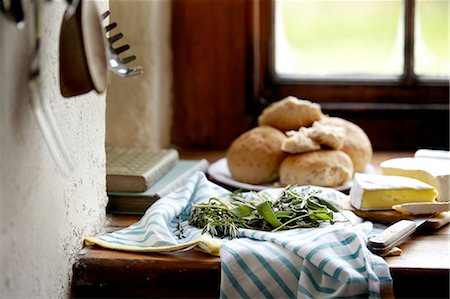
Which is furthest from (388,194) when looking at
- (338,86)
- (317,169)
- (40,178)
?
(338,86)

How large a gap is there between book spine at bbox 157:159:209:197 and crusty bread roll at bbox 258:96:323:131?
14cm

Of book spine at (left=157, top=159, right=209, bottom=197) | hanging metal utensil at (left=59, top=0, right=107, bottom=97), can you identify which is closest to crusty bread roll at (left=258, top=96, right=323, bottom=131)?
book spine at (left=157, top=159, right=209, bottom=197)

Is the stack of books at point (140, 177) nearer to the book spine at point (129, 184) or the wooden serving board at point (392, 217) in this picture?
the book spine at point (129, 184)

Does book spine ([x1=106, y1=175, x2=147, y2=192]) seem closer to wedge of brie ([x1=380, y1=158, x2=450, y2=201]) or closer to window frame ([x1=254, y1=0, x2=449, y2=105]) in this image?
wedge of brie ([x1=380, y1=158, x2=450, y2=201])

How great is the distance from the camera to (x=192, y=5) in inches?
68.6

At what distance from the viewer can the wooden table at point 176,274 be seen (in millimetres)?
994

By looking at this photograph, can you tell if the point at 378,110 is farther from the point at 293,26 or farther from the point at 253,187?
the point at 253,187

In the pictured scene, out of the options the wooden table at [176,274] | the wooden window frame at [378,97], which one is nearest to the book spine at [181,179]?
the wooden table at [176,274]

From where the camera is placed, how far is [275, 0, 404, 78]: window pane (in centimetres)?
176

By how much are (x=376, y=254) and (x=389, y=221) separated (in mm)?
133

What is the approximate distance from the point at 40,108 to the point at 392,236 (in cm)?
47

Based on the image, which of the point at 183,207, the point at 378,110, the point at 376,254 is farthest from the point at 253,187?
the point at 378,110

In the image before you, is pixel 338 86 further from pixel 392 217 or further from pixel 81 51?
pixel 81 51

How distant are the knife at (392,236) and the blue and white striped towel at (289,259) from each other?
0.06 feet
